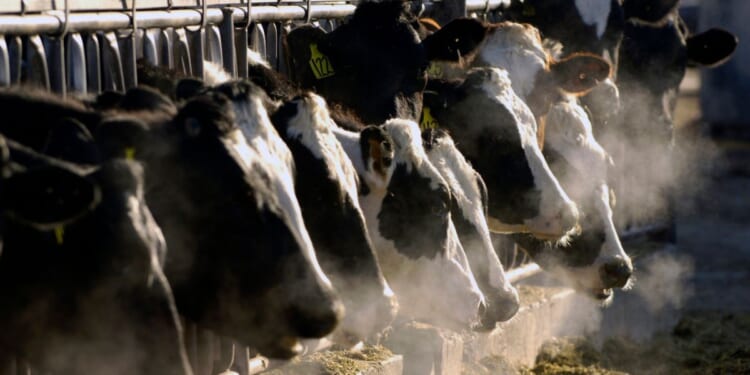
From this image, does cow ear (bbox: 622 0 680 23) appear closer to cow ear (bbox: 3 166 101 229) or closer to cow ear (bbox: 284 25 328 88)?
cow ear (bbox: 284 25 328 88)

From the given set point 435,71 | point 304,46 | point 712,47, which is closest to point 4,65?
point 304,46

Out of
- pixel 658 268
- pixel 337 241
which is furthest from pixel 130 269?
pixel 658 268

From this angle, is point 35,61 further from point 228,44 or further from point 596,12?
point 596,12

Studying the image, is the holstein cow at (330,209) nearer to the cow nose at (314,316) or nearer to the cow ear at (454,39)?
the cow nose at (314,316)

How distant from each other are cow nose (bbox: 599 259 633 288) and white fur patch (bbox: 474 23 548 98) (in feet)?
3.78

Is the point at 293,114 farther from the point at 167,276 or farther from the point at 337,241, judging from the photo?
the point at 167,276

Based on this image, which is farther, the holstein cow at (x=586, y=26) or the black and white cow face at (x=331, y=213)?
the holstein cow at (x=586, y=26)

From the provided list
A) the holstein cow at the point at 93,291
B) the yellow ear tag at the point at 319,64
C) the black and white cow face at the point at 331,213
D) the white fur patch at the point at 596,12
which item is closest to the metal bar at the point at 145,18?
the yellow ear tag at the point at 319,64

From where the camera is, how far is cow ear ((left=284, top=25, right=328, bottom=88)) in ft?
25.0

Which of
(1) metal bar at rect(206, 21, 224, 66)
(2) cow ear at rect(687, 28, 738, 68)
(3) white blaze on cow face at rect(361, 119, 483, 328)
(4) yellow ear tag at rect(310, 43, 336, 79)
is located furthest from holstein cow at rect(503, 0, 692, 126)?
(1) metal bar at rect(206, 21, 224, 66)

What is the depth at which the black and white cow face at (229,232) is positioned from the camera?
520 centimetres

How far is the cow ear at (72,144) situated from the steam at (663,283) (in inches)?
291

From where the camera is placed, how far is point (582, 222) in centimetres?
900

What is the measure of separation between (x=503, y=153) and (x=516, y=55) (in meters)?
0.95
